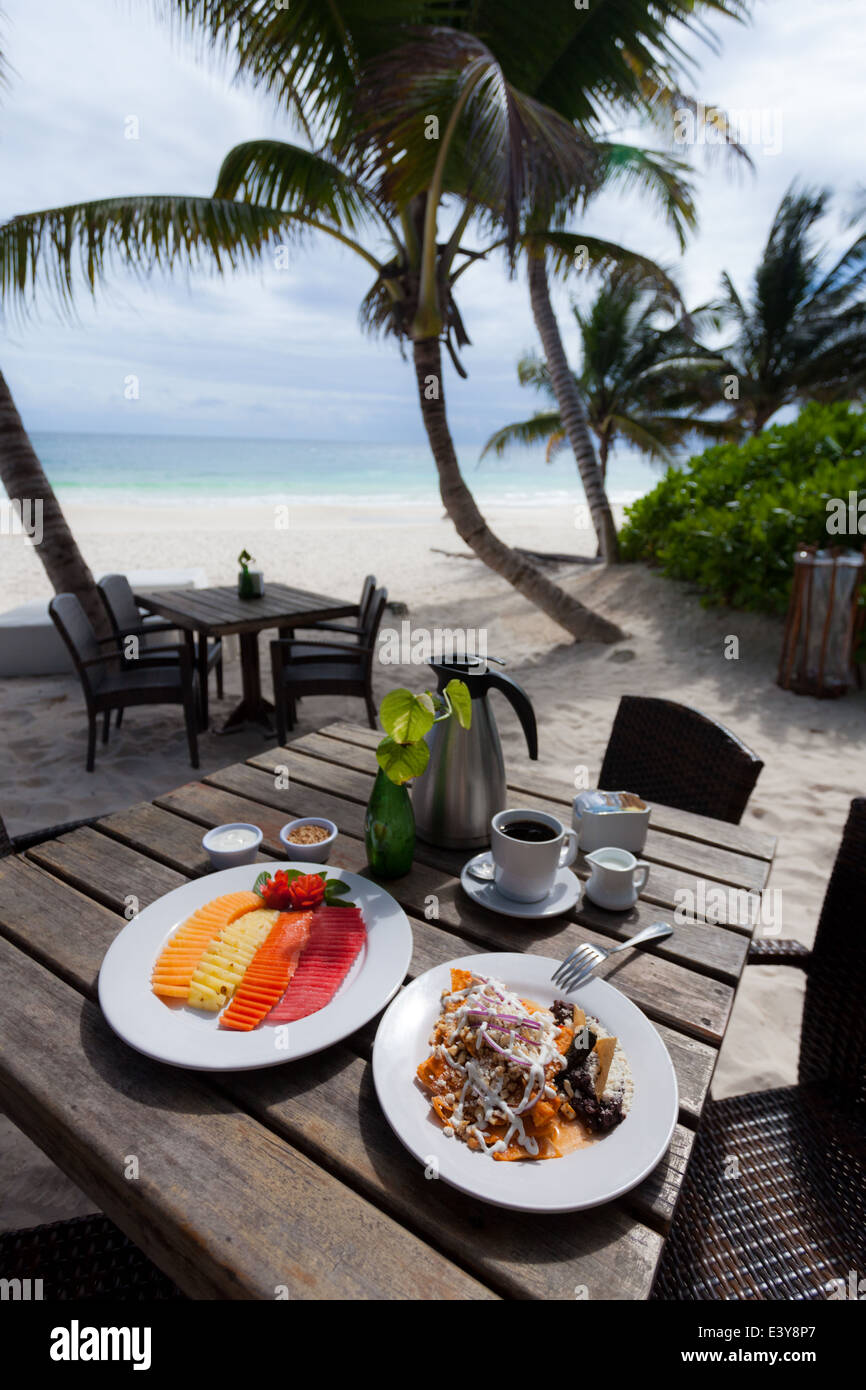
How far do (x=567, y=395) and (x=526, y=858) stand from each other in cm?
779

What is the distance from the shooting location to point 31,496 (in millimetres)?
4359

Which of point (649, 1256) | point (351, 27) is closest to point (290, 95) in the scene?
point (351, 27)

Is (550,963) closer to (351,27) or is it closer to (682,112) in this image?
(351,27)

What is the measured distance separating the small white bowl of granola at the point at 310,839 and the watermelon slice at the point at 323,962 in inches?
7.4

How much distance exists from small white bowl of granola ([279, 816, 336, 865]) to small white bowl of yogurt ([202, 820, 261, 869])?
2.4 inches

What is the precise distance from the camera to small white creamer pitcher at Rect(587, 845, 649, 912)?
1.28 m

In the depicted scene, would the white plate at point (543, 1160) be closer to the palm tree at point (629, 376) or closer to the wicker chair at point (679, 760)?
the wicker chair at point (679, 760)

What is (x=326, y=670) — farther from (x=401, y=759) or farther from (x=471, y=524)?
(x=401, y=759)

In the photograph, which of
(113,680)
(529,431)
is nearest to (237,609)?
(113,680)

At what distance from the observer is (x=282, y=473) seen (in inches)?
Result: 1615

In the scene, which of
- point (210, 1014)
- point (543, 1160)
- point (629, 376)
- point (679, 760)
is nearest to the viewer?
point (543, 1160)

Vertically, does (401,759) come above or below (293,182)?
below

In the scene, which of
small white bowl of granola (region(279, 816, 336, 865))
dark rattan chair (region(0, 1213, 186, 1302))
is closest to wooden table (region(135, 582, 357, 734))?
small white bowl of granola (region(279, 816, 336, 865))

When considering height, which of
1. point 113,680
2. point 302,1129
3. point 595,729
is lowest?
point 595,729
